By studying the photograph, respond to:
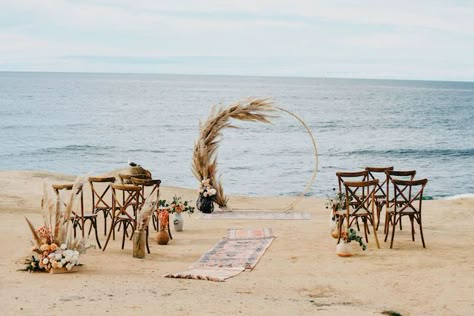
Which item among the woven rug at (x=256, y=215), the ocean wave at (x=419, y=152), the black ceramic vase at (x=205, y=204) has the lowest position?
the ocean wave at (x=419, y=152)

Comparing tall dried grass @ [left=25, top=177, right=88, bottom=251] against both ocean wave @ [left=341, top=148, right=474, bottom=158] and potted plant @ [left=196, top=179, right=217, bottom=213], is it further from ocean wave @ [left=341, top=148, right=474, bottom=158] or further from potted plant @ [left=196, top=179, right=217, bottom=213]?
ocean wave @ [left=341, top=148, right=474, bottom=158]

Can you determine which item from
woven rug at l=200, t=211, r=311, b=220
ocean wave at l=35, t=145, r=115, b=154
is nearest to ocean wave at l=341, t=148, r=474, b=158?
ocean wave at l=35, t=145, r=115, b=154

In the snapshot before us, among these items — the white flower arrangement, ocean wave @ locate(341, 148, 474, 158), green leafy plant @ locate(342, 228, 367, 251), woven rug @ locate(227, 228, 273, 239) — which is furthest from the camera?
ocean wave @ locate(341, 148, 474, 158)

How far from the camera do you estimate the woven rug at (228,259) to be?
7.99 metres

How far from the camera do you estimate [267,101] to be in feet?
44.9

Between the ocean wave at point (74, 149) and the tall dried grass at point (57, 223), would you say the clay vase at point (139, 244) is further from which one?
the ocean wave at point (74, 149)

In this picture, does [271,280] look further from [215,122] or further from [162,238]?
[215,122]

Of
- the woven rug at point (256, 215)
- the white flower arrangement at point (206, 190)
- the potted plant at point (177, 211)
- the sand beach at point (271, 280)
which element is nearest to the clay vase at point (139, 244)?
the sand beach at point (271, 280)

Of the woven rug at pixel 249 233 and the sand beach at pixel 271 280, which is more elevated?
the sand beach at pixel 271 280

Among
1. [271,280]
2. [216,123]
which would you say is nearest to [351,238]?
[271,280]

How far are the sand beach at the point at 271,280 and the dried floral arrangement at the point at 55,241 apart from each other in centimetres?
17

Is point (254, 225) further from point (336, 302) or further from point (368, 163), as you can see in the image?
point (368, 163)

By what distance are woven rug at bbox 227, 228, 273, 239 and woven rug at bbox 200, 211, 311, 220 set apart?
139 cm

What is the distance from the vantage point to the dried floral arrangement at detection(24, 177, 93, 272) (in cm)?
793
